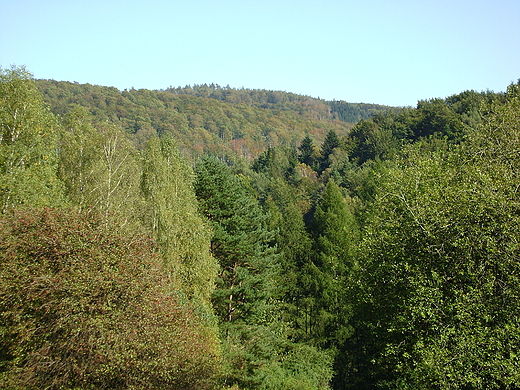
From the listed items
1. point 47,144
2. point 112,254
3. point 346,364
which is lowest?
point 346,364

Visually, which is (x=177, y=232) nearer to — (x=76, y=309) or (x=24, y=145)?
(x=24, y=145)

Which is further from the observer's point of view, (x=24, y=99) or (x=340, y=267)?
(x=340, y=267)

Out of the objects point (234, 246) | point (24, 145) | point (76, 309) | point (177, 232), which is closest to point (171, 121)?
point (234, 246)

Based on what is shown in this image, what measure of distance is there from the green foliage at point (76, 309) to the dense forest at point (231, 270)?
0.20 ft

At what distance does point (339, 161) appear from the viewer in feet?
287

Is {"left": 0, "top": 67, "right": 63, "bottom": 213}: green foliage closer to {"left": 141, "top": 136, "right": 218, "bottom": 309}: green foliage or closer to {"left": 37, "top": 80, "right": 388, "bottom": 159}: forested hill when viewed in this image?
{"left": 141, "top": 136, "right": 218, "bottom": 309}: green foliage

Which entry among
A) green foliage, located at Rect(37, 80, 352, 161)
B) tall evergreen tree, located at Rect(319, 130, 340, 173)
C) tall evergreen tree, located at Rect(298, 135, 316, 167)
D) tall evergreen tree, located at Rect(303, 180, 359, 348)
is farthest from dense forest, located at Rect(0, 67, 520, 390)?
green foliage, located at Rect(37, 80, 352, 161)

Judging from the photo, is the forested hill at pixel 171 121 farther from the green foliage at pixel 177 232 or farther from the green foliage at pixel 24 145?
the green foliage at pixel 24 145

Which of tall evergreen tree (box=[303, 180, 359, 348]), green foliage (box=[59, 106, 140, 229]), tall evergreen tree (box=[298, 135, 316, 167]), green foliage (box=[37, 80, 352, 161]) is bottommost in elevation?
tall evergreen tree (box=[303, 180, 359, 348])

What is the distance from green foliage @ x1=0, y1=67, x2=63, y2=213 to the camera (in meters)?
18.3

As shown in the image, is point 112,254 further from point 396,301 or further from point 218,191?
point 218,191

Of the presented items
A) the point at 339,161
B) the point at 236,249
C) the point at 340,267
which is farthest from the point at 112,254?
the point at 339,161

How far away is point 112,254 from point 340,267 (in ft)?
64.6

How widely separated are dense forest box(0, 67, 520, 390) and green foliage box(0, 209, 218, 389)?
62 mm
